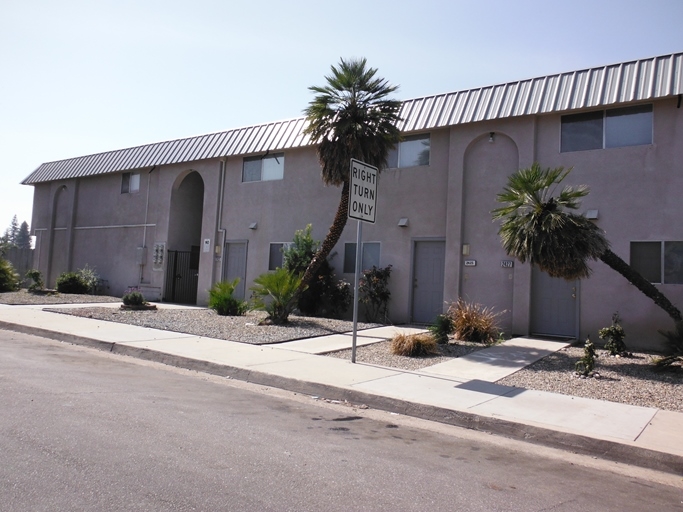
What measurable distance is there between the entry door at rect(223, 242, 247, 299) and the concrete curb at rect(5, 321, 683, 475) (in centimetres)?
955

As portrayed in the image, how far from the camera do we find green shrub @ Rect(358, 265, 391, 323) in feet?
53.5

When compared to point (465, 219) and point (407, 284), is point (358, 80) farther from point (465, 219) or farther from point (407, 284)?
point (407, 284)

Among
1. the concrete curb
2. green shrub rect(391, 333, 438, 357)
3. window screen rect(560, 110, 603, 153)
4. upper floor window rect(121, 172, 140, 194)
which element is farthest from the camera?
upper floor window rect(121, 172, 140, 194)

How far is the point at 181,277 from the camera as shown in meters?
23.1

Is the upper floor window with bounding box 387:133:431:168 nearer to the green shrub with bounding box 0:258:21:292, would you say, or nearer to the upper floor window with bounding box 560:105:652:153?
the upper floor window with bounding box 560:105:652:153

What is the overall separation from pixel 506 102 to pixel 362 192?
686 centimetres

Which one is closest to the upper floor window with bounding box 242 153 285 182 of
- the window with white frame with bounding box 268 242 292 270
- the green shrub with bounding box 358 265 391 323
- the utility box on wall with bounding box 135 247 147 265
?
the window with white frame with bounding box 268 242 292 270

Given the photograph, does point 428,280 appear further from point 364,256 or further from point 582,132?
point 582,132

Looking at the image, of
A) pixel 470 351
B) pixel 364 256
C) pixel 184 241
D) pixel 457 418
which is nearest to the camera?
pixel 457 418

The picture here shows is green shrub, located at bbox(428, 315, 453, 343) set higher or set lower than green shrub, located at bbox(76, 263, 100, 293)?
lower

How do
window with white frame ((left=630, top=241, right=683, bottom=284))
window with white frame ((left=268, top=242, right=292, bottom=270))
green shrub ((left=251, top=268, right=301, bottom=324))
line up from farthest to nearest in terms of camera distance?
1. window with white frame ((left=268, top=242, right=292, bottom=270))
2. green shrub ((left=251, top=268, right=301, bottom=324))
3. window with white frame ((left=630, top=241, right=683, bottom=284))

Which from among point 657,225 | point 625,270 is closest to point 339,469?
point 625,270

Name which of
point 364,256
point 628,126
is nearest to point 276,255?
point 364,256

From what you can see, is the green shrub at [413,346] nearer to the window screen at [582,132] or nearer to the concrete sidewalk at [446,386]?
the concrete sidewalk at [446,386]
